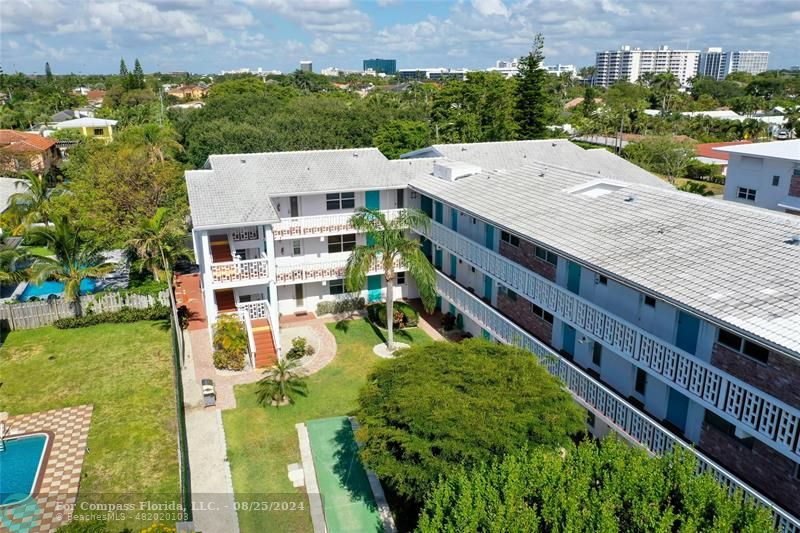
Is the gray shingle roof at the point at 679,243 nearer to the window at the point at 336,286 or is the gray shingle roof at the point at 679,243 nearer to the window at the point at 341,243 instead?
the window at the point at 341,243

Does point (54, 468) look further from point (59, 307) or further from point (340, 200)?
point (340, 200)

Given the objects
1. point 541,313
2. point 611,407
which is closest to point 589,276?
point 541,313

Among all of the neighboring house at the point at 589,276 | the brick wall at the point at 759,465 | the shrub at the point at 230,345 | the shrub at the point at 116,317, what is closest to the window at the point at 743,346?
the neighboring house at the point at 589,276

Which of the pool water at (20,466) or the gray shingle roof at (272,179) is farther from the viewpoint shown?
the gray shingle roof at (272,179)

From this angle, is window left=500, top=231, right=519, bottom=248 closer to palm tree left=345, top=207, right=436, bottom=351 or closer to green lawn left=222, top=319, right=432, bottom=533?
palm tree left=345, top=207, right=436, bottom=351

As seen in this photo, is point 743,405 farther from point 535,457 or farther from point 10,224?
point 10,224

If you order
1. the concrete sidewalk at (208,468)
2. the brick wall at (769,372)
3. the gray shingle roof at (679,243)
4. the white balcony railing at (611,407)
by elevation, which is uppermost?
the gray shingle roof at (679,243)
